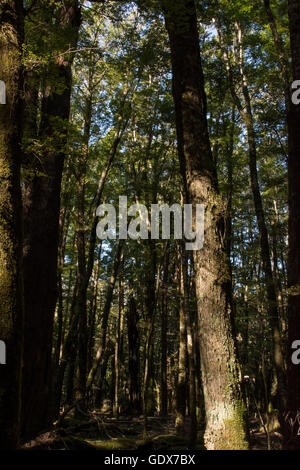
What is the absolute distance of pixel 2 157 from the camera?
3229 millimetres

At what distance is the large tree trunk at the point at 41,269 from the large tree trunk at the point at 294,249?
3.14 m

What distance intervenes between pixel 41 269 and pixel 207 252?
2978 mm

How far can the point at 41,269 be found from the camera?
5.47 m

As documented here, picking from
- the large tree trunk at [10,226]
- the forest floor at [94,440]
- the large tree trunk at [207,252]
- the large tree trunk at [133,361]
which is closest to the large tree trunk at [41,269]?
the forest floor at [94,440]

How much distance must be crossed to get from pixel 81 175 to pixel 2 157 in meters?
7.87

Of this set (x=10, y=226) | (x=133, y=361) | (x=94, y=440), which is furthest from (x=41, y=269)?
(x=133, y=361)

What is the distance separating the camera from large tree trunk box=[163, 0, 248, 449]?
3.13 meters

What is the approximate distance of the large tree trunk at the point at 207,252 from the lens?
3135 millimetres

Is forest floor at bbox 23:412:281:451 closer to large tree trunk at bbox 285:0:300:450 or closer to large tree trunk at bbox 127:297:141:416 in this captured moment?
large tree trunk at bbox 285:0:300:450

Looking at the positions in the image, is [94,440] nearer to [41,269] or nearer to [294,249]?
[41,269]

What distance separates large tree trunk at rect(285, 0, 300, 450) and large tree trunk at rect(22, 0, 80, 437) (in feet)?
10.3

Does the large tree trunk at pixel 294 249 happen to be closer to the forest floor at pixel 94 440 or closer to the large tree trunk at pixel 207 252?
the forest floor at pixel 94 440

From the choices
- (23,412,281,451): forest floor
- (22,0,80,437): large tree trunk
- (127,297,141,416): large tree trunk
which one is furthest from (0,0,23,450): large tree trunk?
(127,297,141,416): large tree trunk

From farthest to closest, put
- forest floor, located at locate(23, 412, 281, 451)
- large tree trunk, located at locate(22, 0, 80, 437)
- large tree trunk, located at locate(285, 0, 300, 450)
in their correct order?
large tree trunk, located at locate(22, 0, 80, 437)
forest floor, located at locate(23, 412, 281, 451)
large tree trunk, located at locate(285, 0, 300, 450)
